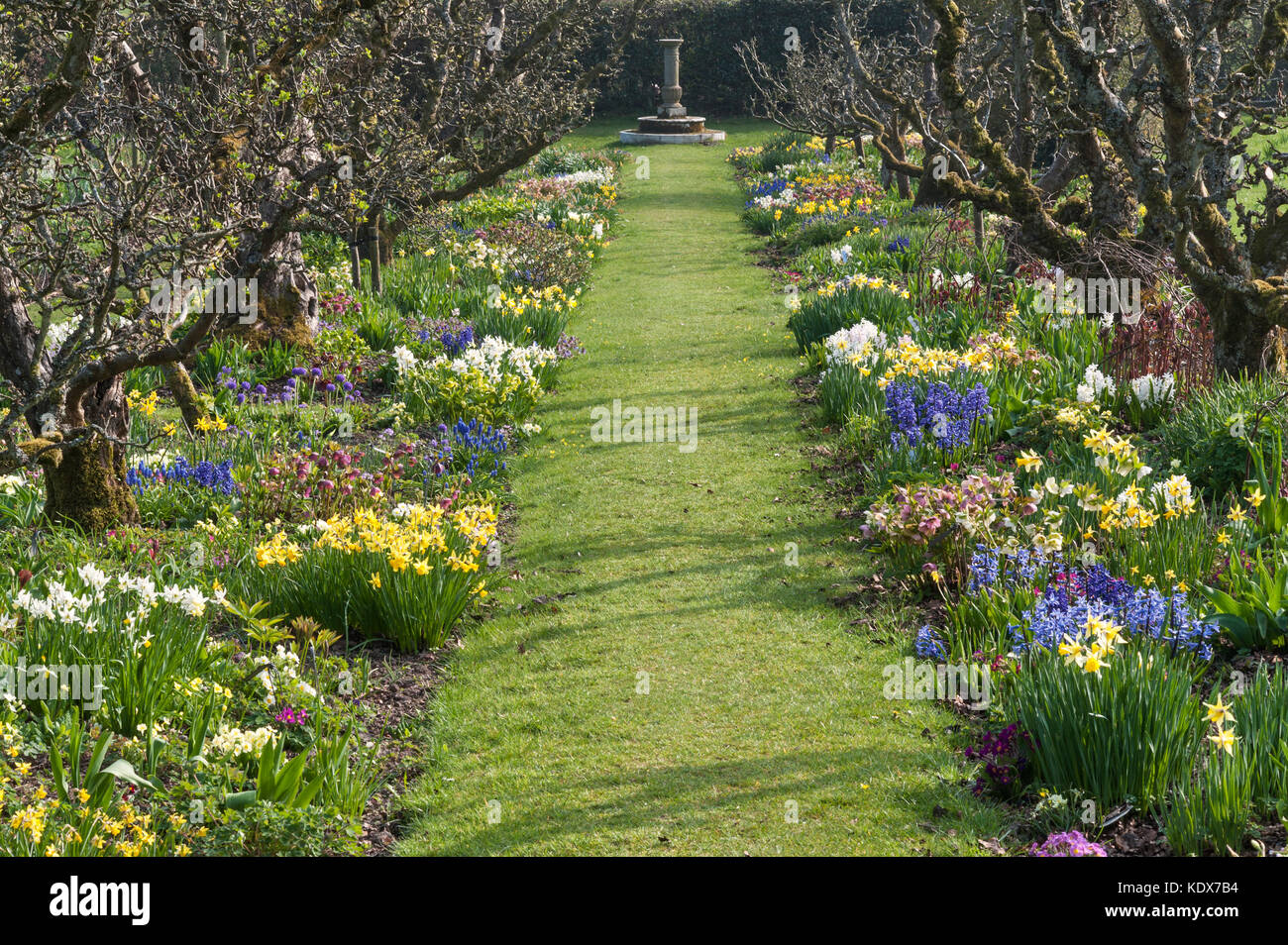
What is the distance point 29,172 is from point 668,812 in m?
6.27

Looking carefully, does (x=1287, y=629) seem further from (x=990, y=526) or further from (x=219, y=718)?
(x=219, y=718)

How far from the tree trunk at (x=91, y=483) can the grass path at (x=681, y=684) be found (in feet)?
8.05

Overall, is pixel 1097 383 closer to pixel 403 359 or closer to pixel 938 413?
pixel 938 413

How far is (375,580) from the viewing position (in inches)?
231

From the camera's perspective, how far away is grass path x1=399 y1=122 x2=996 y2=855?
4.56 m

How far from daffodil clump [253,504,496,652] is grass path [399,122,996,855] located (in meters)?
0.34

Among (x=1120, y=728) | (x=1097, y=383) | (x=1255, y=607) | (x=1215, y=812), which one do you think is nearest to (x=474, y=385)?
(x=1097, y=383)

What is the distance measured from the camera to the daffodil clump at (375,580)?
5.94 metres

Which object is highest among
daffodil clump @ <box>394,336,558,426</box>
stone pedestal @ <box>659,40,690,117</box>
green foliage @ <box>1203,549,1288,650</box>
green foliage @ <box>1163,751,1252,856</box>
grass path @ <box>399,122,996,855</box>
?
stone pedestal @ <box>659,40,690,117</box>

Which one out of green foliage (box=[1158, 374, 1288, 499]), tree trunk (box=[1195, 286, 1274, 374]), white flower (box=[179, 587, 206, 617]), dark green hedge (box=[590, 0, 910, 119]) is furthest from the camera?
dark green hedge (box=[590, 0, 910, 119])

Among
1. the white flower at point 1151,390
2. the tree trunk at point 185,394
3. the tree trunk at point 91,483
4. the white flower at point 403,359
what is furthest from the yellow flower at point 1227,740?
the white flower at point 403,359

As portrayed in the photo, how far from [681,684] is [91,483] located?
385cm

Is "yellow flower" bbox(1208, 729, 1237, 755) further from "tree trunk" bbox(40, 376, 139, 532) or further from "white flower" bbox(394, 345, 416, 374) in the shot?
"white flower" bbox(394, 345, 416, 374)

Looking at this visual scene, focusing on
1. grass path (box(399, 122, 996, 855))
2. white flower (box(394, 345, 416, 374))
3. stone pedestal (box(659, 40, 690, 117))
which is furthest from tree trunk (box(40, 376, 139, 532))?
stone pedestal (box(659, 40, 690, 117))
